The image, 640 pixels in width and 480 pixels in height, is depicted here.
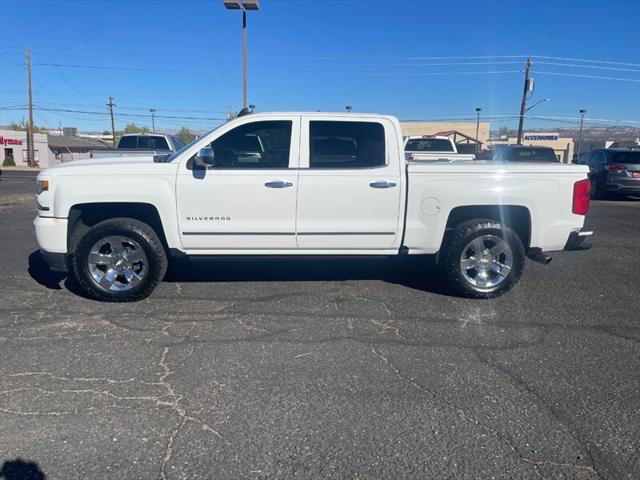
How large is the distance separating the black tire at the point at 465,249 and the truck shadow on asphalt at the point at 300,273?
0.89 ft

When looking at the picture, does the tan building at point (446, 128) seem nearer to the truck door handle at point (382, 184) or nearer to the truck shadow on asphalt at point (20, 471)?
the truck door handle at point (382, 184)

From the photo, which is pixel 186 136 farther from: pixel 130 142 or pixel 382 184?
pixel 382 184

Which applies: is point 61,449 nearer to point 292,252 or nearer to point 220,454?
point 220,454

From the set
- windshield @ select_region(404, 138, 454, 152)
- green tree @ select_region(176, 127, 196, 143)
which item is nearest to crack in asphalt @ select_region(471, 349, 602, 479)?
windshield @ select_region(404, 138, 454, 152)

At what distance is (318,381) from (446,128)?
64.4 metres

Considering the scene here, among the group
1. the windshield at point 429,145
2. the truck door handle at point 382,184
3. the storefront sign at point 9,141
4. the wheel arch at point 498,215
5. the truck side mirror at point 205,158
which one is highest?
the storefront sign at point 9,141

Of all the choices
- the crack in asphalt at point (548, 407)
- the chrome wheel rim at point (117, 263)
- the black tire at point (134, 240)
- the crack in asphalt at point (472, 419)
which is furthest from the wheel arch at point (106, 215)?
the crack in asphalt at point (548, 407)

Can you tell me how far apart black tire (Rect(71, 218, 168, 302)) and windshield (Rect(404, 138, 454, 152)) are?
13.9 meters

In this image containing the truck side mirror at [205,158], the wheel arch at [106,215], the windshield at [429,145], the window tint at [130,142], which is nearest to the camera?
the truck side mirror at [205,158]

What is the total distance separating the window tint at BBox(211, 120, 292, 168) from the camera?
5.30 metres

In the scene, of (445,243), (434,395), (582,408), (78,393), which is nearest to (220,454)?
(78,393)

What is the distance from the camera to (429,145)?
59.5 feet

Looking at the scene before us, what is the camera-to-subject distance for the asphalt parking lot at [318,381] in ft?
9.04

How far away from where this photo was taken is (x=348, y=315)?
16.4 ft
